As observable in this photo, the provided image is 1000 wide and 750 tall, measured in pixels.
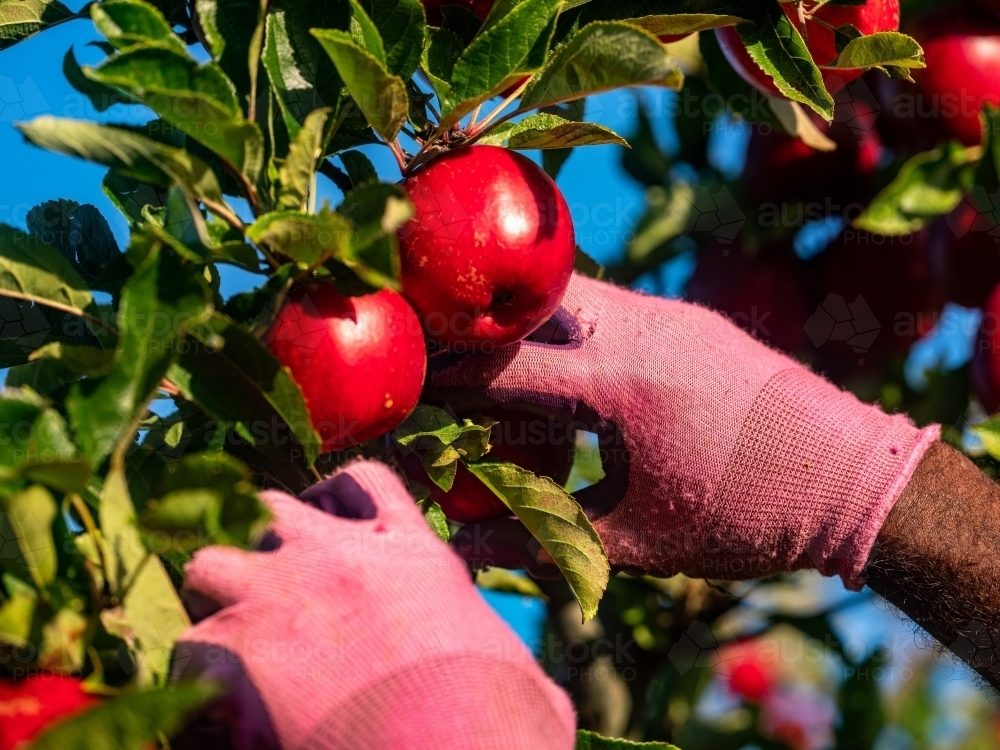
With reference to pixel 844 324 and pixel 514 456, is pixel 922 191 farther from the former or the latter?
pixel 514 456

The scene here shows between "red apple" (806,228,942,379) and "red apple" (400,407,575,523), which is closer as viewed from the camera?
"red apple" (400,407,575,523)

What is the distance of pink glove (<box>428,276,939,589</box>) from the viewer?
43.7 inches

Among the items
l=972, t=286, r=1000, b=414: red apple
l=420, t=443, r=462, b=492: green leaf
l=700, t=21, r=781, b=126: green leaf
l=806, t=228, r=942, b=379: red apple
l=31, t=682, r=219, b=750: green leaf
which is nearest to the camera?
l=31, t=682, r=219, b=750: green leaf

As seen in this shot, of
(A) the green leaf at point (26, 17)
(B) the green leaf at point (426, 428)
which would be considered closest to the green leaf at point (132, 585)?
(B) the green leaf at point (426, 428)

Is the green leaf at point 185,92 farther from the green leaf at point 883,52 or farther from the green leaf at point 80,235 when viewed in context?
the green leaf at point 883,52

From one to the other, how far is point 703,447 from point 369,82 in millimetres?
547

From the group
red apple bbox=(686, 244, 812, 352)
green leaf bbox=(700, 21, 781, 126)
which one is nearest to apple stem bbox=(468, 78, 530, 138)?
green leaf bbox=(700, 21, 781, 126)

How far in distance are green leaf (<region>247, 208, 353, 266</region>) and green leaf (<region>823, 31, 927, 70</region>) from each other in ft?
1.72

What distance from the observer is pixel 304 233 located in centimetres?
71

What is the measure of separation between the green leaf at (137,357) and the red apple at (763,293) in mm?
1336

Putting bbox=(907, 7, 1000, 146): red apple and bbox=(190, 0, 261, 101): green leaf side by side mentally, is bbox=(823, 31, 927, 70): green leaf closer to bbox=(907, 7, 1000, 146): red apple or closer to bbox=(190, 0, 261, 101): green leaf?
bbox=(190, 0, 261, 101): green leaf

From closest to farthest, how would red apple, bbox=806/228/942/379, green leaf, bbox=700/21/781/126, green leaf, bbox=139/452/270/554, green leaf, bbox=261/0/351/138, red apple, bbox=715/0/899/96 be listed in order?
green leaf, bbox=139/452/270/554, green leaf, bbox=261/0/351/138, red apple, bbox=715/0/899/96, green leaf, bbox=700/21/781/126, red apple, bbox=806/228/942/379

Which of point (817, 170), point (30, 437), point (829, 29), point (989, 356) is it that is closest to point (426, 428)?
point (30, 437)

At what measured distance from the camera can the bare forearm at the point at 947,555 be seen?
1.15 m
